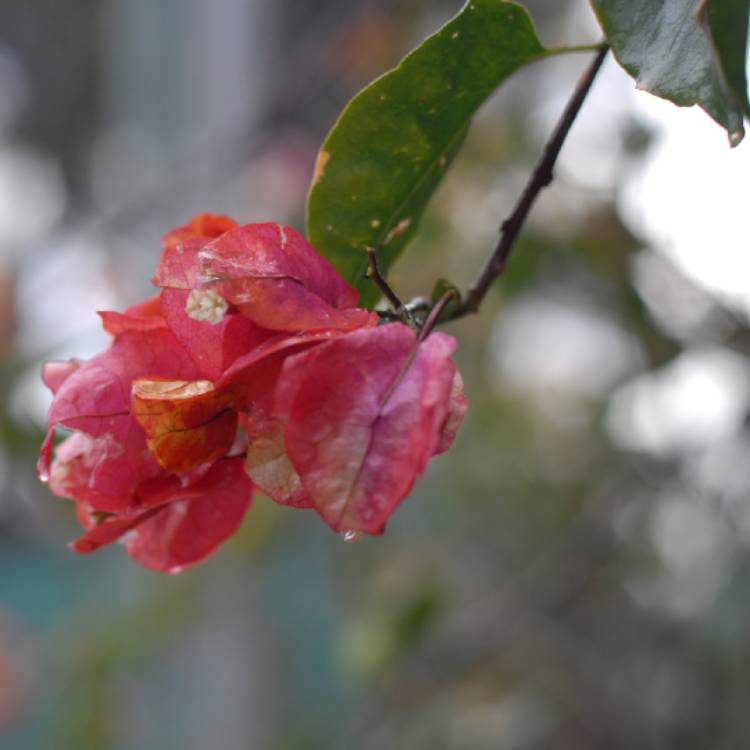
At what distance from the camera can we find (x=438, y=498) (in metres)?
2.12

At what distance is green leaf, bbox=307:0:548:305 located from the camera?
442 millimetres

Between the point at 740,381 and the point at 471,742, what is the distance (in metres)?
0.68

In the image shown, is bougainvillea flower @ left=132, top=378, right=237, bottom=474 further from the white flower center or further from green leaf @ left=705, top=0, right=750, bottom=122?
green leaf @ left=705, top=0, right=750, bottom=122

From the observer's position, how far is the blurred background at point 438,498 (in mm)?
1333

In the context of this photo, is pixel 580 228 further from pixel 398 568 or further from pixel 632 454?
pixel 398 568

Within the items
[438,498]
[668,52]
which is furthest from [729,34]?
[438,498]

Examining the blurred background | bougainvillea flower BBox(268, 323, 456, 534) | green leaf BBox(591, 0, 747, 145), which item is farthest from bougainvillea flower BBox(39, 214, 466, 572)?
the blurred background

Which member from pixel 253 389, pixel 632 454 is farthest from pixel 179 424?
pixel 632 454

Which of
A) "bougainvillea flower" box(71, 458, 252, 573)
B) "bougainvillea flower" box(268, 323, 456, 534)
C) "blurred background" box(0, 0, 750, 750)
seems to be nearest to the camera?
"bougainvillea flower" box(268, 323, 456, 534)

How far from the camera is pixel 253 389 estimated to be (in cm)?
37

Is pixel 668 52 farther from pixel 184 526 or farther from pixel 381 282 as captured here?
pixel 184 526

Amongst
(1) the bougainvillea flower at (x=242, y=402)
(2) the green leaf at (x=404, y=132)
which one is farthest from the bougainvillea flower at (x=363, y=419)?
(2) the green leaf at (x=404, y=132)

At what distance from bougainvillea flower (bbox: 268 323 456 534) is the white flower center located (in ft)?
0.15

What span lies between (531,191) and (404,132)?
0.07m
